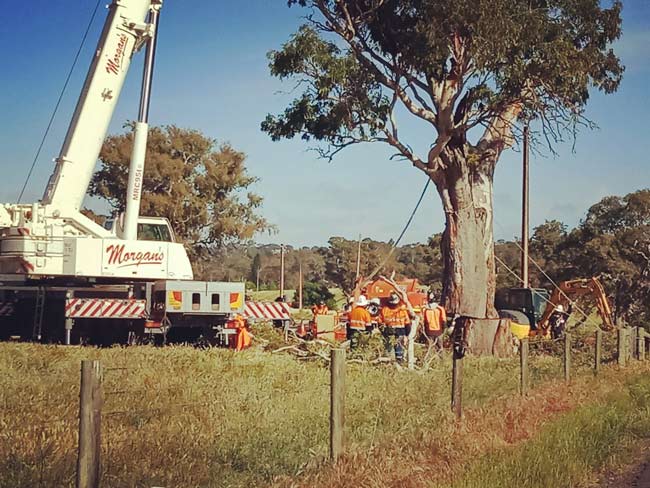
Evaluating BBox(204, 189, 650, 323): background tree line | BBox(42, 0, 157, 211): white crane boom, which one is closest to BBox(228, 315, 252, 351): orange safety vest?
BBox(42, 0, 157, 211): white crane boom

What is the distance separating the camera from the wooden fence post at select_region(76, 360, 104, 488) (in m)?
5.73

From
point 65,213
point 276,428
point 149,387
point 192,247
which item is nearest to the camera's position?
point 276,428

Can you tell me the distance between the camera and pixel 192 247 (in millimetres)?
47812

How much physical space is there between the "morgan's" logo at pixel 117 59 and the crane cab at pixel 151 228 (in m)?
3.27

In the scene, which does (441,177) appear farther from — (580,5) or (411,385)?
(411,385)

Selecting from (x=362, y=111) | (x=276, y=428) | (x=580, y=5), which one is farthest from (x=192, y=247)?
(x=276, y=428)

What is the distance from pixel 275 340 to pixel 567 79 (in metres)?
9.29

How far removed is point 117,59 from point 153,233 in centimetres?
392

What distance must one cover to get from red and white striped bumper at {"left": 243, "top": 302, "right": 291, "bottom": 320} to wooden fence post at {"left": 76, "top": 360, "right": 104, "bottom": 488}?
1488cm

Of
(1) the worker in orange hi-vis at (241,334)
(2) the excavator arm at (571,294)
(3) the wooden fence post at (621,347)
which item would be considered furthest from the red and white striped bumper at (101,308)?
(2) the excavator arm at (571,294)

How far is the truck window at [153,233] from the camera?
20.4 m

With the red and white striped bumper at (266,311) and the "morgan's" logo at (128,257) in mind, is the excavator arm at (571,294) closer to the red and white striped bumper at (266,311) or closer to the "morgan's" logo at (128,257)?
the red and white striped bumper at (266,311)

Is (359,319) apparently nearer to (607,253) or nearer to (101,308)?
(101,308)

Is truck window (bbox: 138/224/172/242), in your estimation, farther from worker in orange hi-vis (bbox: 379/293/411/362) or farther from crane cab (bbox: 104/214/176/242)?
worker in orange hi-vis (bbox: 379/293/411/362)
